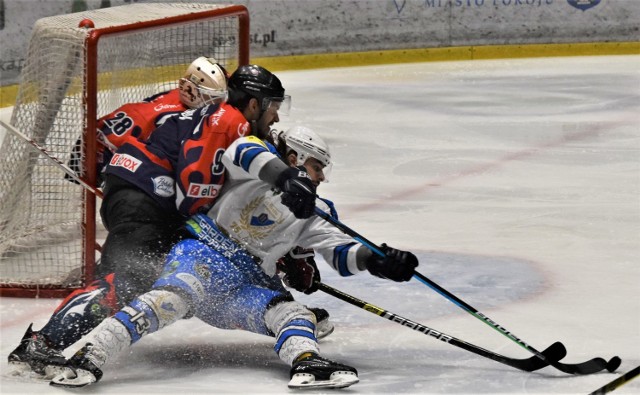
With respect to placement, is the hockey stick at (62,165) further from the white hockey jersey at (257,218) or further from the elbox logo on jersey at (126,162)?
the white hockey jersey at (257,218)

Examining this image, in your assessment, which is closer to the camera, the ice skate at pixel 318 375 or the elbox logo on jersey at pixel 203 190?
the ice skate at pixel 318 375

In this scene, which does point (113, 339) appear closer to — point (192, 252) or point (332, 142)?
point (192, 252)

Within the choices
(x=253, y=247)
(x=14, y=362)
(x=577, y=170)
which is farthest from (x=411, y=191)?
(x=14, y=362)

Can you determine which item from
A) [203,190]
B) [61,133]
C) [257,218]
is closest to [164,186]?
[203,190]

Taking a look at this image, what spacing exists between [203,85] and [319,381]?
1516mm

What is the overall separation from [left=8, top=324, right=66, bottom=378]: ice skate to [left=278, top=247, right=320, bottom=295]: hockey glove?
74cm

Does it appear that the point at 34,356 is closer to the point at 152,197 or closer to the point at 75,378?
the point at 75,378

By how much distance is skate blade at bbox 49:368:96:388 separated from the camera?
333cm

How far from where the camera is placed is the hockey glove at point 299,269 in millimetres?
3908

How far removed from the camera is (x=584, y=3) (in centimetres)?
1015

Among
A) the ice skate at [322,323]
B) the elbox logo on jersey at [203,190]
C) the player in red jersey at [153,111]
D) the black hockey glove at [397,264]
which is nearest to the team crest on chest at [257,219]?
the elbox logo on jersey at [203,190]

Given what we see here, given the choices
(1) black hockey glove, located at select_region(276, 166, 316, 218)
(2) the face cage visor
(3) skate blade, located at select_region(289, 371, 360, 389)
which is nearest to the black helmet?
(1) black hockey glove, located at select_region(276, 166, 316, 218)

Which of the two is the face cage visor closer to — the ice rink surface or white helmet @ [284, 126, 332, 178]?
the ice rink surface

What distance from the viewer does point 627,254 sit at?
511cm
